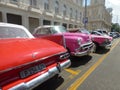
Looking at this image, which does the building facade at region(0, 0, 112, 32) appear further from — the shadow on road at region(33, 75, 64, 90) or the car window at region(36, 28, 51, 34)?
the shadow on road at region(33, 75, 64, 90)

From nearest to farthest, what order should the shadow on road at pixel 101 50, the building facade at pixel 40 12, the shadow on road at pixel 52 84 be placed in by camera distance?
the shadow on road at pixel 52 84
the shadow on road at pixel 101 50
the building facade at pixel 40 12

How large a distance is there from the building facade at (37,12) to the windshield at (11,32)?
10.6m

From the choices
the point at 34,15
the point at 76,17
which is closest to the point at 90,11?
the point at 76,17

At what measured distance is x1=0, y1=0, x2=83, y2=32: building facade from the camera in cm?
1554

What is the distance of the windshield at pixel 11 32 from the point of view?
4.30m

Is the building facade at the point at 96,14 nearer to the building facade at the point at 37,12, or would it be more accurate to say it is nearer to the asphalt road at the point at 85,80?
the building facade at the point at 37,12

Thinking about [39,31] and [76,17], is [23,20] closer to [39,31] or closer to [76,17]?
[39,31]

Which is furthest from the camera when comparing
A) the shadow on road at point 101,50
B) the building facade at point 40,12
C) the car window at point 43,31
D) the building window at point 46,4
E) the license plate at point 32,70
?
the building window at point 46,4

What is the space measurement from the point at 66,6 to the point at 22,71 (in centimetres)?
2679

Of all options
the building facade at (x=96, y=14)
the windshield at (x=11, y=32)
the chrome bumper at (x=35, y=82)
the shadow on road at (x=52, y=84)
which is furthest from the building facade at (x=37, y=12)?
the building facade at (x=96, y=14)

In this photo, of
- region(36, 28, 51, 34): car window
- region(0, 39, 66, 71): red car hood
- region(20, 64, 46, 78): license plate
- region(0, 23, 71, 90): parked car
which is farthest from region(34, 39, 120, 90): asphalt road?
region(36, 28, 51, 34): car window

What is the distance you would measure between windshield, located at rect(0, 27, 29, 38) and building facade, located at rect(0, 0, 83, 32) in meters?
10.6

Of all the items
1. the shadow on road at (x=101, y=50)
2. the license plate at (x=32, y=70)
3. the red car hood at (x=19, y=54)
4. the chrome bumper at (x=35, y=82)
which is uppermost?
the red car hood at (x=19, y=54)

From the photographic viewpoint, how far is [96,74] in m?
5.49
